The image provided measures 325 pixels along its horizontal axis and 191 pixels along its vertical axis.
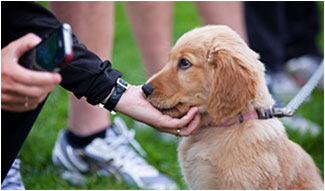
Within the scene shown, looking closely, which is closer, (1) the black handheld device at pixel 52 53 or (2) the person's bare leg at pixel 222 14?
(1) the black handheld device at pixel 52 53

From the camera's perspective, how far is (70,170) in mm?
3010

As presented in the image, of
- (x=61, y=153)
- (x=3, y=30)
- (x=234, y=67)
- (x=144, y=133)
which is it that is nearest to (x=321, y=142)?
(x=144, y=133)

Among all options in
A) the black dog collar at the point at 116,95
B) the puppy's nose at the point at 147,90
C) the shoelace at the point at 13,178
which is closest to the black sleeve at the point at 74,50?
the black dog collar at the point at 116,95

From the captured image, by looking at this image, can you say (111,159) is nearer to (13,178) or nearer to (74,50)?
(13,178)

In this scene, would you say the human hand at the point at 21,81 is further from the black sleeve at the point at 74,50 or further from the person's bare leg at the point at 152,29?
the person's bare leg at the point at 152,29

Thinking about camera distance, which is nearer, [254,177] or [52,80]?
[52,80]

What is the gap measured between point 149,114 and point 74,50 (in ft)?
1.50

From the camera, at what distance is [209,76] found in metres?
2.13

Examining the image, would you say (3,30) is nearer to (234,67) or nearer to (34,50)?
(34,50)

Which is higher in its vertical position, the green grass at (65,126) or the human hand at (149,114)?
the human hand at (149,114)

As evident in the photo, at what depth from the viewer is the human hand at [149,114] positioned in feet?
6.85

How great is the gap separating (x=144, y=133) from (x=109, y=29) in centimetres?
112

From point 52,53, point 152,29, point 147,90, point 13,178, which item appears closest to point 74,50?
point 147,90

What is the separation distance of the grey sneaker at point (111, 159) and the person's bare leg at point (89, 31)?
4.2 inches
